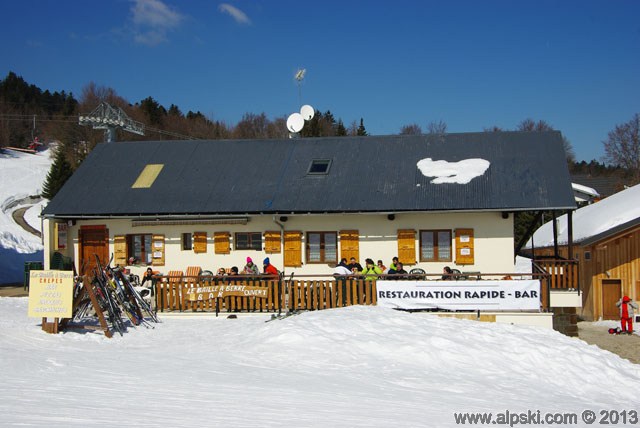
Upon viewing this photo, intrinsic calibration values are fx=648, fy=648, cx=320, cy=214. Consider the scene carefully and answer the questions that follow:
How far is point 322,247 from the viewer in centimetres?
2114

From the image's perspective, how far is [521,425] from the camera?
8.91 m

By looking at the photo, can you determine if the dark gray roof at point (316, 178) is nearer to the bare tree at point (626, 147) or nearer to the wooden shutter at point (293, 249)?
the wooden shutter at point (293, 249)

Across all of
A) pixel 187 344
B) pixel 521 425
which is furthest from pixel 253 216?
pixel 521 425

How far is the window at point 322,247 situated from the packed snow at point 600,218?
8209 millimetres

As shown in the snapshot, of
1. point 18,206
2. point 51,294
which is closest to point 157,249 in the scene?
point 51,294

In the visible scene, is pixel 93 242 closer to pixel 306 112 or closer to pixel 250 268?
pixel 250 268

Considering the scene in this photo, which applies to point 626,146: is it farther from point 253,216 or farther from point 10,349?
point 10,349

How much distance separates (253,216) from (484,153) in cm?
833

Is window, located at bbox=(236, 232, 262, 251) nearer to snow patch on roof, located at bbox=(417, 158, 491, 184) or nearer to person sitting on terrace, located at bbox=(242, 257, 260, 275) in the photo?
person sitting on terrace, located at bbox=(242, 257, 260, 275)

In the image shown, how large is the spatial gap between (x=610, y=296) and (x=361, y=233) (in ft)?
33.0

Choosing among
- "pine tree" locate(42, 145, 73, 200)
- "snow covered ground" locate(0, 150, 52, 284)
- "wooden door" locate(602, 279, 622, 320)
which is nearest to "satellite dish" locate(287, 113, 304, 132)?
"wooden door" locate(602, 279, 622, 320)

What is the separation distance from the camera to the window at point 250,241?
70.2ft

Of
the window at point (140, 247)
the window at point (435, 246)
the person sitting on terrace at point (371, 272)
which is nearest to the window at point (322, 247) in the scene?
the window at point (435, 246)

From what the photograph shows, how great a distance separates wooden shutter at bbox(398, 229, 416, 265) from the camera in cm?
2041
